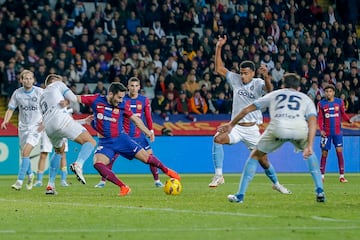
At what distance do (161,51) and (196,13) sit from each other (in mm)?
2886

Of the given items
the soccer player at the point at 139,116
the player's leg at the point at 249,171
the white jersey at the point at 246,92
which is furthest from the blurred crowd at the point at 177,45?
the player's leg at the point at 249,171

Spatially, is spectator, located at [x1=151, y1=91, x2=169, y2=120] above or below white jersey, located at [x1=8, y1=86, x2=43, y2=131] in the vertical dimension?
below

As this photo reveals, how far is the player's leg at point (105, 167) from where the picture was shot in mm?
16297

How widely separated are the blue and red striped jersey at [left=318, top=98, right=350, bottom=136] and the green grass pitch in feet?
21.5

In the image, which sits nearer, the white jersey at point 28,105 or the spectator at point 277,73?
the white jersey at point 28,105

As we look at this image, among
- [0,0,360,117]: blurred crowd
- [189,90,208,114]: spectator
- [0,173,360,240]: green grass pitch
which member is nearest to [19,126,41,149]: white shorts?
[0,173,360,240]: green grass pitch

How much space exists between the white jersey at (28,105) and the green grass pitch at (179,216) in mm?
3284

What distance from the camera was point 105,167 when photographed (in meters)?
16.4

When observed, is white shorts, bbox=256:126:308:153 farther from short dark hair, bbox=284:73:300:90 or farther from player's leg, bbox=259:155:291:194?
player's leg, bbox=259:155:291:194

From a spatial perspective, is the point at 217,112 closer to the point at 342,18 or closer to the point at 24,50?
the point at 24,50

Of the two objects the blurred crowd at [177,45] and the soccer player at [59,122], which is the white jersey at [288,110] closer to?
the soccer player at [59,122]

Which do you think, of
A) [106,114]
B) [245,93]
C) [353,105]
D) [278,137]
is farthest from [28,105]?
[353,105]

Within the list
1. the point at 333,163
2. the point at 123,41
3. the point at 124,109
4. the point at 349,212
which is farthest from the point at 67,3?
the point at 349,212

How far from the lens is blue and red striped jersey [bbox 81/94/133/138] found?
54.7 feet
